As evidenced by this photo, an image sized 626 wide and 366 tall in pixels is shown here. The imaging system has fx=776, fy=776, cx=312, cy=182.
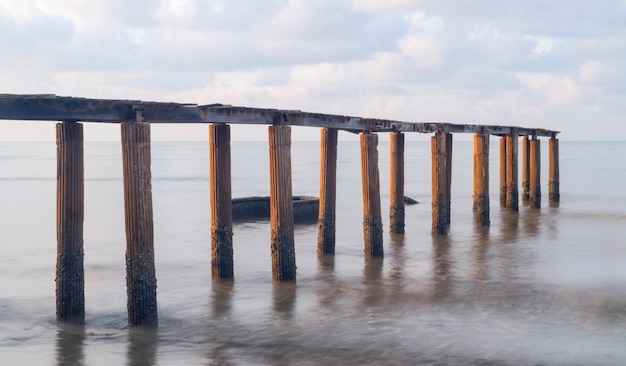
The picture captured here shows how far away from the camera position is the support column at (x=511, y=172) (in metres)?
23.8

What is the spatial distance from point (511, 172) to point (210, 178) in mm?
14266

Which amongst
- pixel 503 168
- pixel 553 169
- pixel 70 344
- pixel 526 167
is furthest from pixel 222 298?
pixel 553 169

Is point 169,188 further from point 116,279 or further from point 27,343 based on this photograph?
point 27,343

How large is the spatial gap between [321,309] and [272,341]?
5.90 feet

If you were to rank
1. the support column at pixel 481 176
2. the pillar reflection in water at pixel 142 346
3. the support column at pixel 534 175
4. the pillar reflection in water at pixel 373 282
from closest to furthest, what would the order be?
the pillar reflection in water at pixel 142 346 < the pillar reflection in water at pixel 373 282 < the support column at pixel 481 176 < the support column at pixel 534 175

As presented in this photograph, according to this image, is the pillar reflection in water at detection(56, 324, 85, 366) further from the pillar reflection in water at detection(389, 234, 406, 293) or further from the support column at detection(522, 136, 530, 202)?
the support column at detection(522, 136, 530, 202)

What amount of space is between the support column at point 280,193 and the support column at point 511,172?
12723 millimetres

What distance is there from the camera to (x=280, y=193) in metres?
12.5

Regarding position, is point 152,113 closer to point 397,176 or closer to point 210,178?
point 210,178

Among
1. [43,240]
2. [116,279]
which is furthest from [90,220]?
[116,279]

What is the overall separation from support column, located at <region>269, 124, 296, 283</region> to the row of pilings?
0.02 meters

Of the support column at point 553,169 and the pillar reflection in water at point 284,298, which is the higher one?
the support column at point 553,169

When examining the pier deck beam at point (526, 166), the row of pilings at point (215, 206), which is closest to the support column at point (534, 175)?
the pier deck beam at point (526, 166)

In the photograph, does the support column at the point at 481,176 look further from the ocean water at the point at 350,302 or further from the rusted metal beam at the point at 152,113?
the rusted metal beam at the point at 152,113
